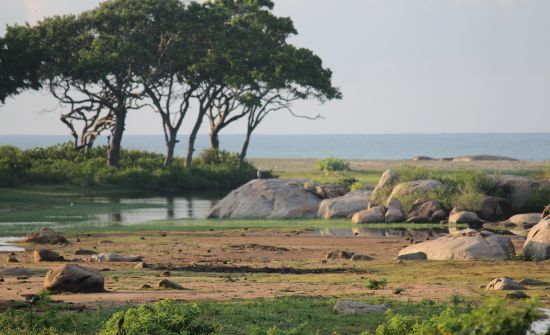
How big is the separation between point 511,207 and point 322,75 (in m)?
33.6

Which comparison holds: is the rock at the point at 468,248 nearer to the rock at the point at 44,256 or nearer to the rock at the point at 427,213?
the rock at the point at 44,256

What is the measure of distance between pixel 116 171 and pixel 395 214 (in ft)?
90.1

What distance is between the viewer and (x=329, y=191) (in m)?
46.7

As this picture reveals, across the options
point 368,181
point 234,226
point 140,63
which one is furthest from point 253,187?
point 140,63

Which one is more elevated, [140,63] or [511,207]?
[140,63]

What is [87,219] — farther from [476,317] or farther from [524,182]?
[476,317]

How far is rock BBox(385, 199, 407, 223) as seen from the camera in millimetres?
40375

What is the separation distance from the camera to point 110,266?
25.3 m

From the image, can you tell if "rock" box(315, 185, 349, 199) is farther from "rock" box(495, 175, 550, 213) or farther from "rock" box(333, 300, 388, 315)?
"rock" box(333, 300, 388, 315)

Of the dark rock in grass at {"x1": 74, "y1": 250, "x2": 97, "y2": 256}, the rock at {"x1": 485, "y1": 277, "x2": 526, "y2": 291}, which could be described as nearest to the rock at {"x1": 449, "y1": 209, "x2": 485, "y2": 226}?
the dark rock in grass at {"x1": 74, "y1": 250, "x2": 97, "y2": 256}

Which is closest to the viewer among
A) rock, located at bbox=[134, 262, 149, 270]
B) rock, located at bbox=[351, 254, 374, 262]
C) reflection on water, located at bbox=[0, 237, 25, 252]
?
rock, located at bbox=[134, 262, 149, 270]

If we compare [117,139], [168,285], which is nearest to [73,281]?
[168,285]

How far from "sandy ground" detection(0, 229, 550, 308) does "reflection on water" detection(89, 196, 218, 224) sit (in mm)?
7659

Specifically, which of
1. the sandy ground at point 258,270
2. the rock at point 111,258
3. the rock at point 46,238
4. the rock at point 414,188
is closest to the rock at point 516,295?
the sandy ground at point 258,270
